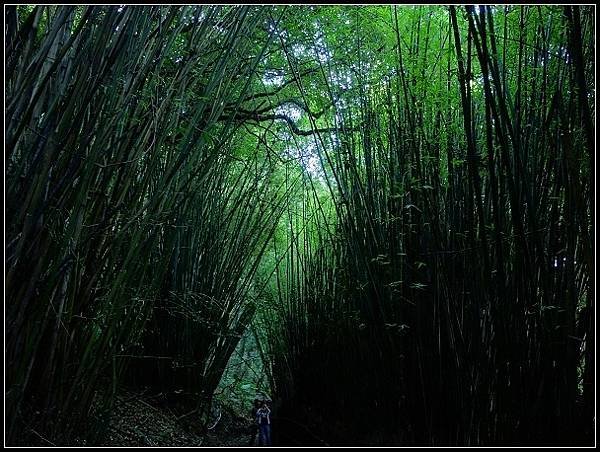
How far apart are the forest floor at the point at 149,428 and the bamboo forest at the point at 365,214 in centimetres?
2

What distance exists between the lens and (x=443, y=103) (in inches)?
102

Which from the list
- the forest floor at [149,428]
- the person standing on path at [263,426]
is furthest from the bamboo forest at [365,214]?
the person standing on path at [263,426]

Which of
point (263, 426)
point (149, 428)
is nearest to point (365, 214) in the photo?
point (149, 428)

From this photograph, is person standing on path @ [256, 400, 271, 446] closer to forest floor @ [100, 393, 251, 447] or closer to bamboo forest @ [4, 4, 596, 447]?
forest floor @ [100, 393, 251, 447]

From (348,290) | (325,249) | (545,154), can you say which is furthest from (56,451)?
(325,249)

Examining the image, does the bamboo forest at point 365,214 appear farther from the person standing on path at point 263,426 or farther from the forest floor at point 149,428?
the person standing on path at point 263,426

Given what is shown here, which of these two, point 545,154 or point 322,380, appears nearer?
point 545,154

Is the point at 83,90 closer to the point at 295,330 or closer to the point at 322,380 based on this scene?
the point at 322,380

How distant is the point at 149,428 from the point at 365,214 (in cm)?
167

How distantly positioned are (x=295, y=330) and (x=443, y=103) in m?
3.21

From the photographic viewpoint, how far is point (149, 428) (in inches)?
123

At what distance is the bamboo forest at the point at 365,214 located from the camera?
163 cm

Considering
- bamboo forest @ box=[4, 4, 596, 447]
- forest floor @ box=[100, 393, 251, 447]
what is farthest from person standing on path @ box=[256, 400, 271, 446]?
bamboo forest @ box=[4, 4, 596, 447]

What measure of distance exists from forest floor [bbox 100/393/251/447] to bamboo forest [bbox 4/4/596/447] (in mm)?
24
